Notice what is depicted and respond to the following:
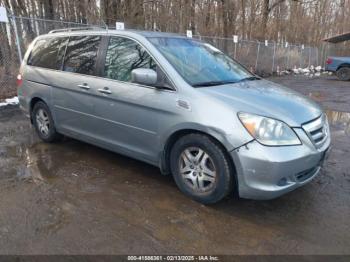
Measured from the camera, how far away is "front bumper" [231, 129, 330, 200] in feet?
10.1

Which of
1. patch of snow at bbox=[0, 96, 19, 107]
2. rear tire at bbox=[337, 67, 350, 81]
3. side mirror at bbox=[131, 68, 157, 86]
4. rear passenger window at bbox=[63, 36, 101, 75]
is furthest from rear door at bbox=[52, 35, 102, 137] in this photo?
rear tire at bbox=[337, 67, 350, 81]

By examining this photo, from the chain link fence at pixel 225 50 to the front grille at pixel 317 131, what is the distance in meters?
8.69

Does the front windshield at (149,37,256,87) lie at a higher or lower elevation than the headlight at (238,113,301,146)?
higher

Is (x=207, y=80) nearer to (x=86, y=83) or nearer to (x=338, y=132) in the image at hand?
(x=86, y=83)

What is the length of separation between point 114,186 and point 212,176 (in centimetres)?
127

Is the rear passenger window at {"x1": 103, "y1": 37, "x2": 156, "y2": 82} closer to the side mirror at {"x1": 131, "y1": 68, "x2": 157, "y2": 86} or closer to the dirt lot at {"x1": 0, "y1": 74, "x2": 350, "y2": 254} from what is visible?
the side mirror at {"x1": 131, "y1": 68, "x2": 157, "y2": 86}

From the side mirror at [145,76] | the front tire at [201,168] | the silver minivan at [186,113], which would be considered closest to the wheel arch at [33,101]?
the silver minivan at [186,113]

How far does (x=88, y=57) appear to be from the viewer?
4.59 metres

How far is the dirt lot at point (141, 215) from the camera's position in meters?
2.90

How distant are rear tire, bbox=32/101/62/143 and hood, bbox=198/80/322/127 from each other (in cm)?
287

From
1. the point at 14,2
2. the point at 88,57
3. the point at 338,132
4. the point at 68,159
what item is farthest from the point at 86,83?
the point at 14,2

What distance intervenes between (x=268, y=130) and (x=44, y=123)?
149 inches

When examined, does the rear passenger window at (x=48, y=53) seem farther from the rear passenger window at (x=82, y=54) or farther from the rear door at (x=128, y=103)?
the rear door at (x=128, y=103)

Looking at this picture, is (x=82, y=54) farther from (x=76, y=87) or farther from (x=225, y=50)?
(x=225, y=50)
